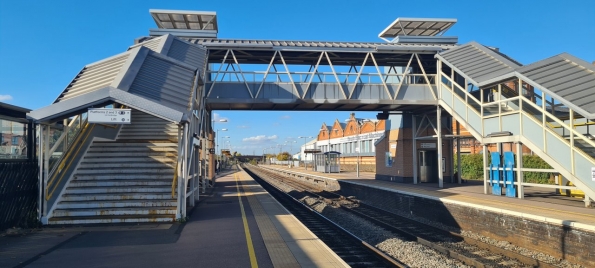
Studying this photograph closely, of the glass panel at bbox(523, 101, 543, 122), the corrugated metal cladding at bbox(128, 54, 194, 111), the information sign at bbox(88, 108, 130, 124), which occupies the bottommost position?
the information sign at bbox(88, 108, 130, 124)

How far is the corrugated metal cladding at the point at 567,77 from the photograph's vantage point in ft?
42.6

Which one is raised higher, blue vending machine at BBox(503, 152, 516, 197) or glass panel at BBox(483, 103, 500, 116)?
glass panel at BBox(483, 103, 500, 116)

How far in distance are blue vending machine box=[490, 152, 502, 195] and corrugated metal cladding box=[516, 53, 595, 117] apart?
149 inches

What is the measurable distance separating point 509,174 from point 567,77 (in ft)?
13.4

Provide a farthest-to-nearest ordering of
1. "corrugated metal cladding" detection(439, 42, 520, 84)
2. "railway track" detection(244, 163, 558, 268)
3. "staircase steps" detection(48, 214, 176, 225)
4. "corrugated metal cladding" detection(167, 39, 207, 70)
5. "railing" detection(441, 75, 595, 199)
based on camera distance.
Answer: "corrugated metal cladding" detection(167, 39, 207, 70), "corrugated metal cladding" detection(439, 42, 520, 84), "railing" detection(441, 75, 595, 199), "staircase steps" detection(48, 214, 176, 225), "railway track" detection(244, 163, 558, 268)

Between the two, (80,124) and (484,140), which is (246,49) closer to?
(80,124)

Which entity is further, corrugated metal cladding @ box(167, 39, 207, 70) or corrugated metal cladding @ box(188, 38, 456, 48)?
corrugated metal cladding @ box(188, 38, 456, 48)

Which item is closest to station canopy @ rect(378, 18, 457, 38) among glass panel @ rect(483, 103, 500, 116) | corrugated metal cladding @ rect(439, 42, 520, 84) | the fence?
corrugated metal cladding @ rect(439, 42, 520, 84)

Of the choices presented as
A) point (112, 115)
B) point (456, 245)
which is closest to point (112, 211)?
point (112, 115)

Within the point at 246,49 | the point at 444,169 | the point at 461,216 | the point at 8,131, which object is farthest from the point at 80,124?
the point at 444,169

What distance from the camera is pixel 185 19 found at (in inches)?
1054

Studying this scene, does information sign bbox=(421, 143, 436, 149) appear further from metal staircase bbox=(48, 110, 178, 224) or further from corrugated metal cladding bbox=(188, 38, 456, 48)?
metal staircase bbox=(48, 110, 178, 224)

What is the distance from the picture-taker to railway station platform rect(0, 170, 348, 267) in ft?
25.8

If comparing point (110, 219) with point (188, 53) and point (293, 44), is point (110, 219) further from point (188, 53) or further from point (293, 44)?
point (293, 44)
